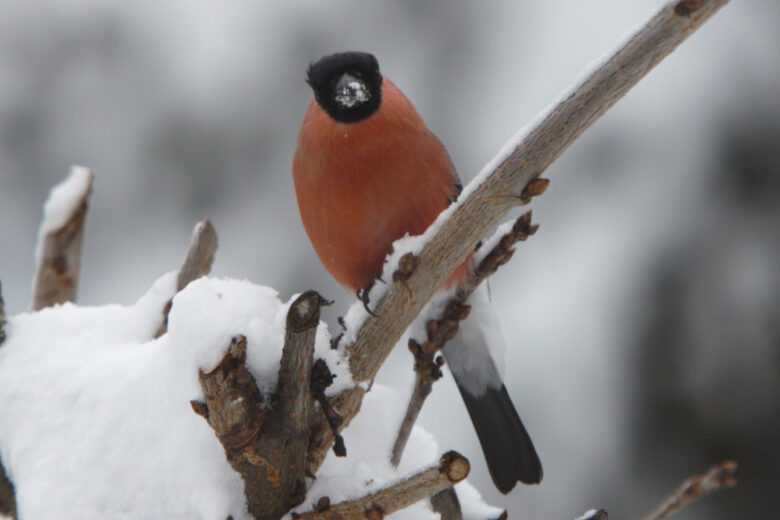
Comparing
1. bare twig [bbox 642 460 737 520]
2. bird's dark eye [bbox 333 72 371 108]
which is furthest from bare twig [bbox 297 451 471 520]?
bird's dark eye [bbox 333 72 371 108]

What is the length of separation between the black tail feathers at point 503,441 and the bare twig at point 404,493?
3.52ft

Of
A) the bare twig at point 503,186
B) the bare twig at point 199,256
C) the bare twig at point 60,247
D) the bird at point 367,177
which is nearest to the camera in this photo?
the bare twig at point 503,186

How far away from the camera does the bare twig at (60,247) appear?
2885mm

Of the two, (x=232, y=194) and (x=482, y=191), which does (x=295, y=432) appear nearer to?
(x=482, y=191)

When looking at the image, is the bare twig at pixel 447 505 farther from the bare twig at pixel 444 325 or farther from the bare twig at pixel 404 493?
the bare twig at pixel 404 493

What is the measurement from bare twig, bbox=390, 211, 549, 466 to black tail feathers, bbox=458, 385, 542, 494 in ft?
1.40

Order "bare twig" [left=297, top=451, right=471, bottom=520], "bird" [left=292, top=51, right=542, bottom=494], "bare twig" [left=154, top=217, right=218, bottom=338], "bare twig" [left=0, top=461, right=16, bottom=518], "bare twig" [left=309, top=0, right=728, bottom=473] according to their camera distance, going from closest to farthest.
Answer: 1. "bare twig" [left=297, top=451, right=471, bottom=520]
2. "bare twig" [left=309, top=0, right=728, bottom=473]
3. "bare twig" [left=0, top=461, right=16, bottom=518]
4. "bird" [left=292, top=51, right=542, bottom=494]
5. "bare twig" [left=154, top=217, right=218, bottom=338]

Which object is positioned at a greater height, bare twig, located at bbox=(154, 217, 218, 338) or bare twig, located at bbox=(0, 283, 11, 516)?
bare twig, located at bbox=(154, 217, 218, 338)

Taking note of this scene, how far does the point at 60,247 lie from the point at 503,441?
1700 millimetres

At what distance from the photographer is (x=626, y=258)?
5.51 meters

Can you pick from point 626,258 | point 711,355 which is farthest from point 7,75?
point 711,355

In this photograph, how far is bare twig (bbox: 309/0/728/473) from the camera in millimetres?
1501

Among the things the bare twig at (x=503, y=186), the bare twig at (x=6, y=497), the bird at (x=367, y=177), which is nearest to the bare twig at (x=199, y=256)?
the bird at (x=367, y=177)

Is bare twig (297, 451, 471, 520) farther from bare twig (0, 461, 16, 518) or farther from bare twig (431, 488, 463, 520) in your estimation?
bare twig (0, 461, 16, 518)
